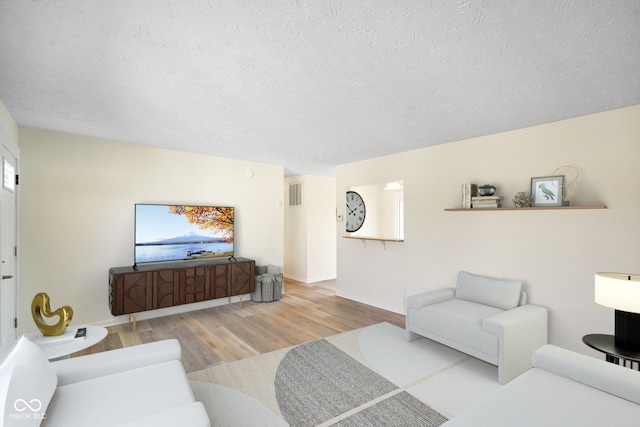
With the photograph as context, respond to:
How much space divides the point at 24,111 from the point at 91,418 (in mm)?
3038

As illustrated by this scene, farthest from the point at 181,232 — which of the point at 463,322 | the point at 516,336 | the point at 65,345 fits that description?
the point at 516,336

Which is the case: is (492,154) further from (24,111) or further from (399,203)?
(24,111)

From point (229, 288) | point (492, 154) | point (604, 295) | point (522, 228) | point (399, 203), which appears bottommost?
point (229, 288)

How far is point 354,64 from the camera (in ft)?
6.44

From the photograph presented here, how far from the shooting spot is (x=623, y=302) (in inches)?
80.3

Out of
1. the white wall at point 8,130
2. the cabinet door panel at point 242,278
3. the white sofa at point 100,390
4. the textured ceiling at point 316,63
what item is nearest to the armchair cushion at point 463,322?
the textured ceiling at point 316,63

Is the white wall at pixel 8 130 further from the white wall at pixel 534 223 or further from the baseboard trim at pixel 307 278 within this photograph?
the baseboard trim at pixel 307 278

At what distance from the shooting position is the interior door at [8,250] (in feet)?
9.02

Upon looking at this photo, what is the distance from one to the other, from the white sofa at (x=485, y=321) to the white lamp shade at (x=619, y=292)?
69 centimetres

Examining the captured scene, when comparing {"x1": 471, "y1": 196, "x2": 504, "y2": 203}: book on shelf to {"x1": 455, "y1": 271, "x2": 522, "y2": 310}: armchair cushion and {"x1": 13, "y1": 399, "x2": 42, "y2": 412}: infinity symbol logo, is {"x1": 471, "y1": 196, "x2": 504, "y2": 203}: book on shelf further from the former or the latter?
{"x1": 13, "y1": 399, "x2": 42, "y2": 412}: infinity symbol logo

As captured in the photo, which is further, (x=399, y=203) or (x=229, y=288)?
(x=399, y=203)

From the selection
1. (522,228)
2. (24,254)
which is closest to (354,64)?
(522,228)

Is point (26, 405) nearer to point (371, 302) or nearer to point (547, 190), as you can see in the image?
point (547, 190)

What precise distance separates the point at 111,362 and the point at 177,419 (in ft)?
3.11
